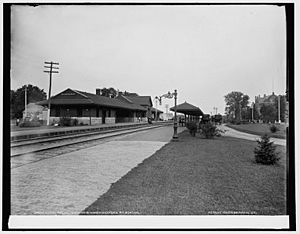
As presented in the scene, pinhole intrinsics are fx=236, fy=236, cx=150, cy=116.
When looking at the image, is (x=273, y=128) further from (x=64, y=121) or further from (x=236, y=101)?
(x=64, y=121)

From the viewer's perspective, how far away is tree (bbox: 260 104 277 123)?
8.30ft

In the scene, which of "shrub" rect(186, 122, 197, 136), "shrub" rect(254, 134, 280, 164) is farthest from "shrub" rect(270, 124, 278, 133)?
"shrub" rect(186, 122, 197, 136)

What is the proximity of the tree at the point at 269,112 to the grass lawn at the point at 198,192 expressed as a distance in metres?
0.35

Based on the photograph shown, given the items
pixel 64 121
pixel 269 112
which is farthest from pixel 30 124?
pixel 269 112

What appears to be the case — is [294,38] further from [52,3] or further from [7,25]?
[7,25]

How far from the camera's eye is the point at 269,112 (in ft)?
8.80

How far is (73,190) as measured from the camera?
2801 millimetres

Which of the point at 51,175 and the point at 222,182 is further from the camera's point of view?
the point at 51,175

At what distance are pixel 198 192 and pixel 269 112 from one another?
1221mm

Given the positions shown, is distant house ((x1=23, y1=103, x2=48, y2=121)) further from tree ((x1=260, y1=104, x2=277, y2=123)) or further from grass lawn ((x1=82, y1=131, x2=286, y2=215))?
tree ((x1=260, y1=104, x2=277, y2=123))

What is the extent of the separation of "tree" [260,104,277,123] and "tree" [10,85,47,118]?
2.57 meters

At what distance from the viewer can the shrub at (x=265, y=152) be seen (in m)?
3.66
